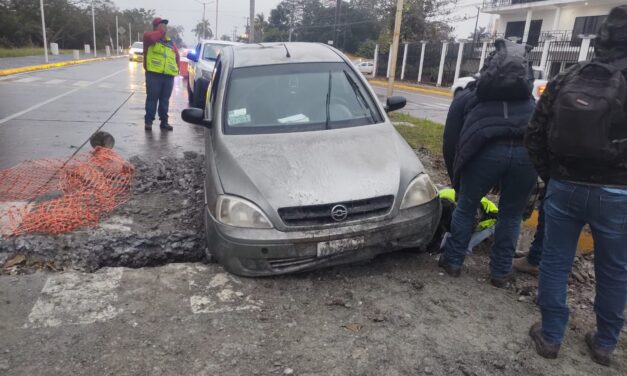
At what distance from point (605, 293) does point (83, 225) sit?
407 centimetres

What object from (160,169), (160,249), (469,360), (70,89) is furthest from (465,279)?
(70,89)

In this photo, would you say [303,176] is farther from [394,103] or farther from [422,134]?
[422,134]

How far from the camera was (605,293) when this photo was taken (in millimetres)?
2699

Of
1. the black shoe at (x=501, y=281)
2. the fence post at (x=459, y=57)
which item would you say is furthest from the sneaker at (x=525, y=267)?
the fence post at (x=459, y=57)

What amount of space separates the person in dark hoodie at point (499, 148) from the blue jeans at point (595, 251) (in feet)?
1.80

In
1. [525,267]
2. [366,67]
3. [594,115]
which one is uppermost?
[594,115]

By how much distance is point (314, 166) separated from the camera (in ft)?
11.9

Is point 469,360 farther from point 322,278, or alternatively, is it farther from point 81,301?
point 81,301

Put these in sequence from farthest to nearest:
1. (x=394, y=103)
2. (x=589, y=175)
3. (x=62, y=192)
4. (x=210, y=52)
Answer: (x=210, y=52), (x=62, y=192), (x=394, y=103), (x=589, y=175)

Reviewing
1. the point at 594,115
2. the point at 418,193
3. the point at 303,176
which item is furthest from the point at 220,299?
the point at 594,115

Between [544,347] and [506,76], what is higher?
[506,76]

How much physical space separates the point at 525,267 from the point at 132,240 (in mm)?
3329

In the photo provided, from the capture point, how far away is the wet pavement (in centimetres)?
730

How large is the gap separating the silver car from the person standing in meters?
1.09
